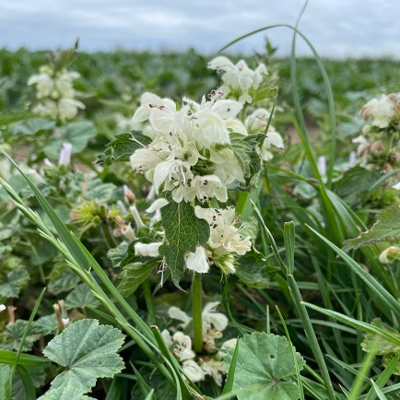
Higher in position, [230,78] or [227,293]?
[230,78]

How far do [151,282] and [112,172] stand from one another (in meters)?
0.66

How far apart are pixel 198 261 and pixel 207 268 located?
0.06 ft

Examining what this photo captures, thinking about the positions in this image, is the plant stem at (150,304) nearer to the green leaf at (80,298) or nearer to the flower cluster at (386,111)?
the green leaf at (80,298)

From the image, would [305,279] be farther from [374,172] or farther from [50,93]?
[50,93]

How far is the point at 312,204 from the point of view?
1583 mm

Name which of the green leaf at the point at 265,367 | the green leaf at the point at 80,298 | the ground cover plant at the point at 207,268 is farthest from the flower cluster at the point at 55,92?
the green leaf at the point at 265,367

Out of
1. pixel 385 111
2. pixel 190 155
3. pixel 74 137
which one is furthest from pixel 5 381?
pixel 74 137

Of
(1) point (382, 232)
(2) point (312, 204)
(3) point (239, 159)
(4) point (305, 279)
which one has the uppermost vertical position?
(3) point (239, 159)

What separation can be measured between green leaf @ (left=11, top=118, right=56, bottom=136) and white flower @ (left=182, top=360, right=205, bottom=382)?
4.15 feet

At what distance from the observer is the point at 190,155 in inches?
31.5

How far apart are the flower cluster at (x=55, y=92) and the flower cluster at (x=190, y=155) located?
1.43 m

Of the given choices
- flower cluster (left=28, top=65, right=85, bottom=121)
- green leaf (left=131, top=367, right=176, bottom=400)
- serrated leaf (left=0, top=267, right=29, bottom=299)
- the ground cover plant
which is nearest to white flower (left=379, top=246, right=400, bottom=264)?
the ground cover plant

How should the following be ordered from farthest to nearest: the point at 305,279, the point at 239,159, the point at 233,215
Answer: the point at 305,279 < the point at 233,215 < the point at 239,159

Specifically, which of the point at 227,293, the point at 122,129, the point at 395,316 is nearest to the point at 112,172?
the point at 227,293
